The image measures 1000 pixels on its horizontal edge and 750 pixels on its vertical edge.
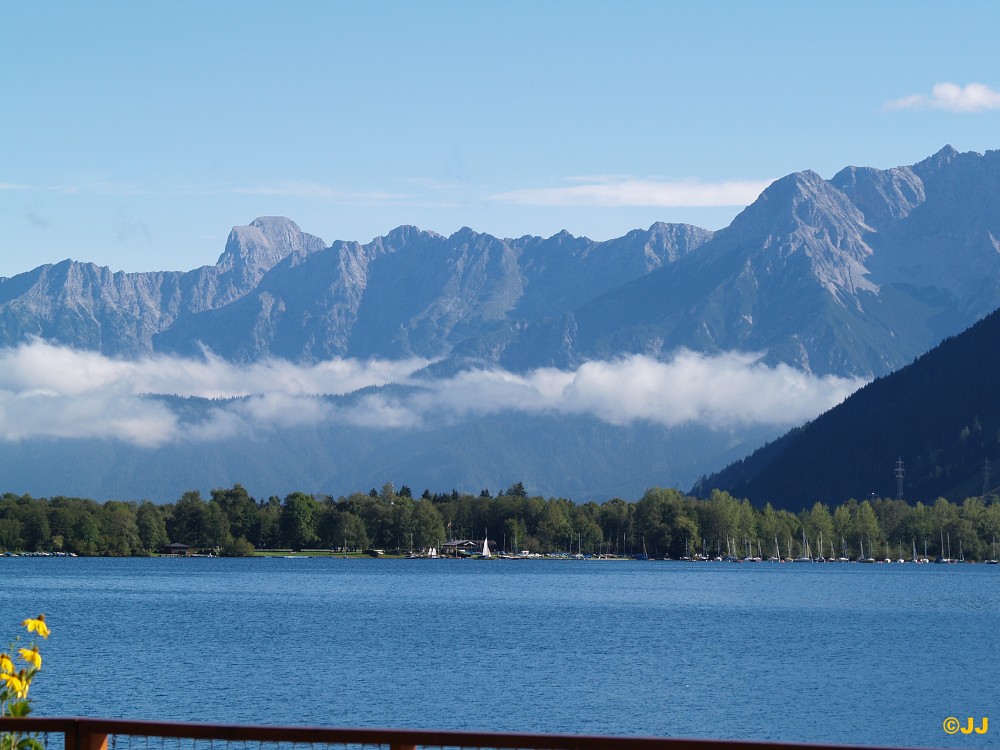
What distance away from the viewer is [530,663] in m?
78.5

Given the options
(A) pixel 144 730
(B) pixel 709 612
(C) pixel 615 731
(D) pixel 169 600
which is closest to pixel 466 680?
(C) pixel 615 731

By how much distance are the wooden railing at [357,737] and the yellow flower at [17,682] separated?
1.97m

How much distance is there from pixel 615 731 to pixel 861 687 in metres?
20.4

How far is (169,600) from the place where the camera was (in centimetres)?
13888

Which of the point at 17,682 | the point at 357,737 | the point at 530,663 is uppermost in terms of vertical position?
the point at 17,682

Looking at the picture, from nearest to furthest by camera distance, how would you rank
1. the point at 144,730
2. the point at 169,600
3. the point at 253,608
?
the point at 144,730 < the point at 253,608 < the point at 169,600

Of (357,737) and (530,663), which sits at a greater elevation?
(357,737)

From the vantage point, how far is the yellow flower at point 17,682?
19.3 metres

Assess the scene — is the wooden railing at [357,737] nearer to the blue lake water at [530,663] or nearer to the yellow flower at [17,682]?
the yellow flower at [17,682]

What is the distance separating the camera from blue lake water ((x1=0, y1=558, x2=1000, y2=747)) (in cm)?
5947

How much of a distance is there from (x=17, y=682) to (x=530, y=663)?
60.9m

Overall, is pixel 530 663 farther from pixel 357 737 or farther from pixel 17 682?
pixel 357 737

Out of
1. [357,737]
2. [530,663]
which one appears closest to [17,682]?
[357,737]

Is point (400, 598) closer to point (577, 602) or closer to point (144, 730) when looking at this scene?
point (577, 602)
